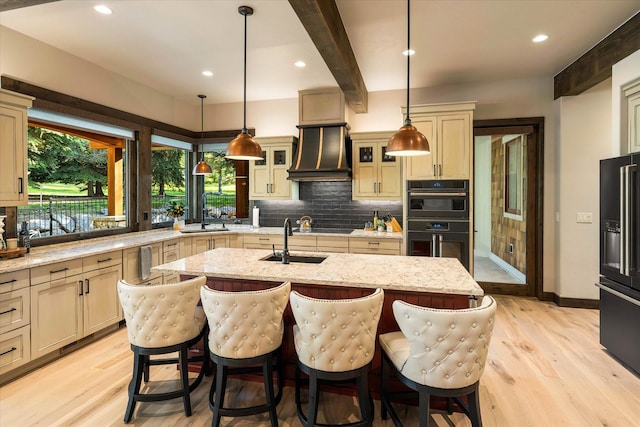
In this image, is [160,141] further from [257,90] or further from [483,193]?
[483,193]

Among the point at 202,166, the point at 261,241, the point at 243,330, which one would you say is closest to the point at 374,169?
the point at 261,241

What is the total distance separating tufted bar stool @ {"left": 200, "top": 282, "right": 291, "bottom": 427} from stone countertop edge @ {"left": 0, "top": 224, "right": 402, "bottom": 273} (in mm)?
1890

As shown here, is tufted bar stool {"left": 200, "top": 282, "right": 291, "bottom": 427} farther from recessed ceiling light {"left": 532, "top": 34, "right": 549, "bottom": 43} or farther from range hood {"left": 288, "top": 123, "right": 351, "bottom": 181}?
recessed ceiling light {"left": 532, "top": 34, "right": 549, "bottom": 43}

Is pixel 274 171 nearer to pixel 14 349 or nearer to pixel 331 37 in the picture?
pixel 331 37

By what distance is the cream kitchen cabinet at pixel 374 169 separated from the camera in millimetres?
4832

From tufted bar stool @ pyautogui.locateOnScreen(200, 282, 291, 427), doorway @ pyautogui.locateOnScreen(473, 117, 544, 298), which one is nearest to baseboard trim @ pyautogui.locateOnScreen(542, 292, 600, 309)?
doorway @ pyautogui.locateOnScreen(473, 117, 544, 298)

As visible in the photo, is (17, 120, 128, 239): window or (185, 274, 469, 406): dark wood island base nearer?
(185, 274, 469, 406): dark wood island base

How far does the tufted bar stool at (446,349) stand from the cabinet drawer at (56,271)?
299cm

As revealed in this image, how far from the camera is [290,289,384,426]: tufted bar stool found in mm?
1799

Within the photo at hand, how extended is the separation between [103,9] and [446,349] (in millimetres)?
3649

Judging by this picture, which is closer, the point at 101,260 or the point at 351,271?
the point at 351,271

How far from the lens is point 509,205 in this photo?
20.2ft

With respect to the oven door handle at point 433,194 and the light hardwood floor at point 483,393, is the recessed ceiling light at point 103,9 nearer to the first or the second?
the light hardwood floor at point 483,393

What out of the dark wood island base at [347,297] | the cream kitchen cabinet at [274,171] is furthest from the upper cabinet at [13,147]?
the cream kitchen cabinet at [274,171]
